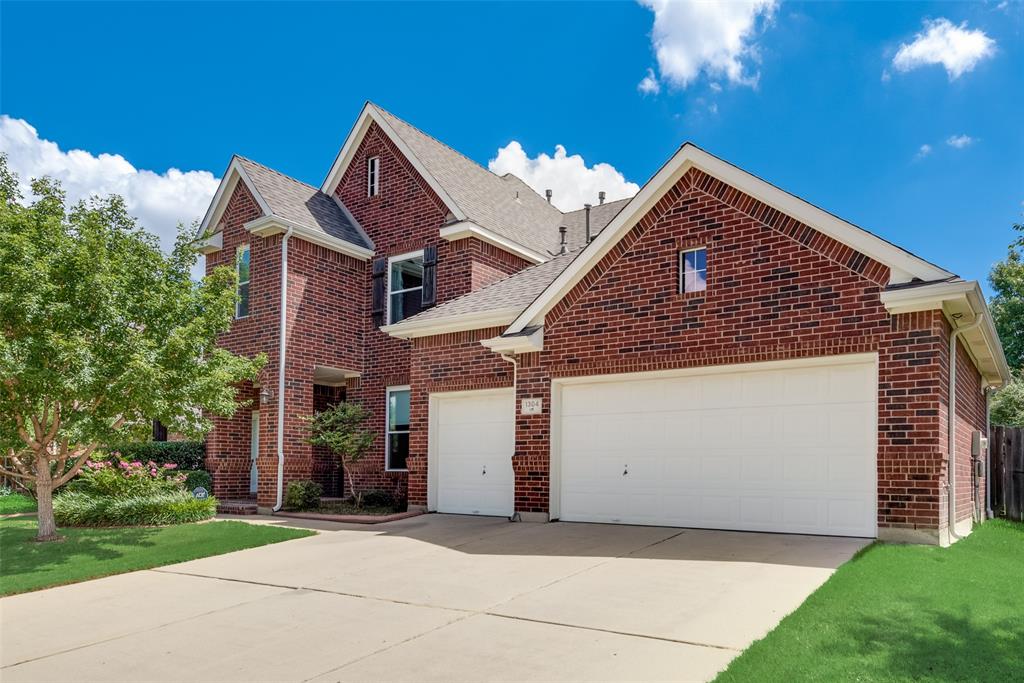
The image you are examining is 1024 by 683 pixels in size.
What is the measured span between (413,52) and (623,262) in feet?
21.5

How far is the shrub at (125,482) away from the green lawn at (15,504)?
222cm

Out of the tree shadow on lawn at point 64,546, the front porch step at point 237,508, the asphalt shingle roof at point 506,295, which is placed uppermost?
the asphalt shingle roof at point 506,295

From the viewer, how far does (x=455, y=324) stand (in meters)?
14.7

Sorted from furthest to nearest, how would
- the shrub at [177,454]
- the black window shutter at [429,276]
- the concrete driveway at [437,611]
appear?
1. the shrub at [177,454]
2. the black window shutter at [429,276]
3. the concrete driveway at [437,611]

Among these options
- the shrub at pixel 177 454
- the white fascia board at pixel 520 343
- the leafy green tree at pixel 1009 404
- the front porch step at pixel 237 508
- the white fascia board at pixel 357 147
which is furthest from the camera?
the leafy green tree at pixel 1009 404

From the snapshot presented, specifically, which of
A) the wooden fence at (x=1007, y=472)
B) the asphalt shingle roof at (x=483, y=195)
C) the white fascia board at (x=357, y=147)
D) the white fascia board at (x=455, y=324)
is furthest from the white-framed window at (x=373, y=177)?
the wooden fence at (x=1007, y=472)

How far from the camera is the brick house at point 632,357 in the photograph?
32.8 feet

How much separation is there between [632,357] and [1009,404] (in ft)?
60.1

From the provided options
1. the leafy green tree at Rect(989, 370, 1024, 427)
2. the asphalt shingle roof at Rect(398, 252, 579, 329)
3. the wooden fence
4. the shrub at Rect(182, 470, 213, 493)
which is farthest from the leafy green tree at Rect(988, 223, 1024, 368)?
the shrub at Rect(182, 470, 213, 493)

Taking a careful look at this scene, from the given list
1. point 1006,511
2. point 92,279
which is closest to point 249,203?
point 92,279

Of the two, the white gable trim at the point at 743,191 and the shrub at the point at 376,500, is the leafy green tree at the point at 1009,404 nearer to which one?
the white gable trim at the point at 743,191

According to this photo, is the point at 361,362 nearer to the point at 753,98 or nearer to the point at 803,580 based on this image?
the point at 753,98

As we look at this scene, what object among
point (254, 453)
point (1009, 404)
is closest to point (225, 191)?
point (254, 453)

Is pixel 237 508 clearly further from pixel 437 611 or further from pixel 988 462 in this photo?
pixel 988 462
